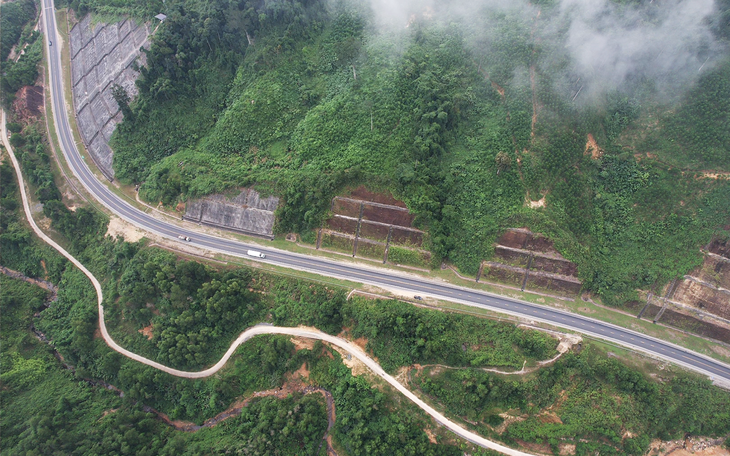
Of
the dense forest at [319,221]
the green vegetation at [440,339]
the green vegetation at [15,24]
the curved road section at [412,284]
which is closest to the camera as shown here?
the dense forest at [319,221]

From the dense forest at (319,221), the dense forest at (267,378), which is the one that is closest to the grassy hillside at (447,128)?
the dense forest at (319,221)

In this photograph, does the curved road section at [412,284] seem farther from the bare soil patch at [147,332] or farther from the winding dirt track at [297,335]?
the bare soil patch at [147,332]

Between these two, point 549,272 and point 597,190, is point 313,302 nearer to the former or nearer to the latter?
point 549,272

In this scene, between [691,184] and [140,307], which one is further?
[140,307]

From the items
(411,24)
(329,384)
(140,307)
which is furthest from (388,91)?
(140,307)

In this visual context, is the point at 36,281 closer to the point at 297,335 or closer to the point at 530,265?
the point at 297,335
